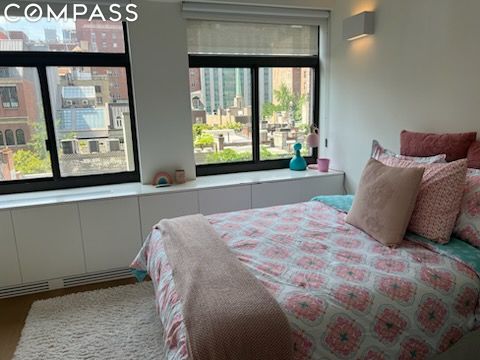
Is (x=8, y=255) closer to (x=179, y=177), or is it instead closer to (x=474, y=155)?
(x=179, y=177)

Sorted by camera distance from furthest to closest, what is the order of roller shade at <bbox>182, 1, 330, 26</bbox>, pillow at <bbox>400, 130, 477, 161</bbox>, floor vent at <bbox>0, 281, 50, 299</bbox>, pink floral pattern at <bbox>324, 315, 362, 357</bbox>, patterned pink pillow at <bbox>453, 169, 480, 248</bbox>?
roller shade at <bbox>182, 1, 330, 26</bbox>, floor vent at <bbox>0, 281, 50, 299</bbox>, pillow at <bbox>400, 130, 477, 161</bbox>, patterned pink pillow at <bbox>453, 169, 480, 248</bbox>, pink floral pattern at <bbox>324, 315, 362, 357</bbox>

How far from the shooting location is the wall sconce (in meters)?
2.81

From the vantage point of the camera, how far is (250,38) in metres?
3.31

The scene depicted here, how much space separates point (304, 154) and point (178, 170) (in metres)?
1.46

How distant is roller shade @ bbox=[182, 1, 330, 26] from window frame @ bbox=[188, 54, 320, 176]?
13.2 inches

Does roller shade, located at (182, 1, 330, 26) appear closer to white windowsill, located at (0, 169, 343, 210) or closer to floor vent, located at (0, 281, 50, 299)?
white windowsill, located at (0, 169, 343, 210)

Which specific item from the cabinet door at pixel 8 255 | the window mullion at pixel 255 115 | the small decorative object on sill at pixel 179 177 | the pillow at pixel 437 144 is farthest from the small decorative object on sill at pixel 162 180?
the pillow at pixel 437 144

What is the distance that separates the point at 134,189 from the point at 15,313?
122 cm

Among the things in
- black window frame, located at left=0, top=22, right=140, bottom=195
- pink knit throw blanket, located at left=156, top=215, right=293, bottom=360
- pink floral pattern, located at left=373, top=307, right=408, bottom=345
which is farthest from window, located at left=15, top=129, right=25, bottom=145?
pink floral pattern, located at left=373, top=307, right=408, bottom=345

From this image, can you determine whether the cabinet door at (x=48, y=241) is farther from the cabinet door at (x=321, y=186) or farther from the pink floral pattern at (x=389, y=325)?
the pink floral pattern at (x=389, y=325)

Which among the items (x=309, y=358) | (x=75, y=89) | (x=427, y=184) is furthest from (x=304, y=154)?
(x=309, y=358)

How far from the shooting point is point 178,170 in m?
3.19

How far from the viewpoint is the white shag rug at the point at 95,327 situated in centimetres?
199

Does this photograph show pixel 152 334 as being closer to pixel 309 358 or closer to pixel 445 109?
pixel 309 358
